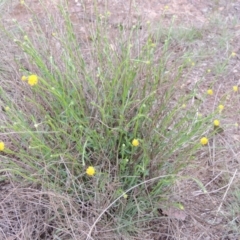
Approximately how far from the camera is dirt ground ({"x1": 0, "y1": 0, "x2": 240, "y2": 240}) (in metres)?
1.72

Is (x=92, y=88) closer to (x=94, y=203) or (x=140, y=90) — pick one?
(x=140, y=90)

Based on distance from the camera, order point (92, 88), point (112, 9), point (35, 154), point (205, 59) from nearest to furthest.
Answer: point (35, 154) < point (92, 88) < point (205, 59) < point (112, 9)

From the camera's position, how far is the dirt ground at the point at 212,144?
172 centimetres

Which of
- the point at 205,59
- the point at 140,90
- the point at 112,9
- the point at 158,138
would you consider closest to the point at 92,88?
the point at 140,90

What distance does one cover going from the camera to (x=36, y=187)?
1.73 m

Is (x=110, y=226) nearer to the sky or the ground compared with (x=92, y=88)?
nearer to the ground

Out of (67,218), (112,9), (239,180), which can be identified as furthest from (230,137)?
(112,9)

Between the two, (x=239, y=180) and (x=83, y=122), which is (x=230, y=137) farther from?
(x=83, y=122)

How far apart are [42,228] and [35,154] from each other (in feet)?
1.03

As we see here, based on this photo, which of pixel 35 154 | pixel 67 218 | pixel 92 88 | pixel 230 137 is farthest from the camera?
pixel 230 137

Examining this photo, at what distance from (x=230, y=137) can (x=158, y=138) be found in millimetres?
624

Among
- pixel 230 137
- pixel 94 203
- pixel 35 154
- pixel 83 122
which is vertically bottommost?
pixel 230 137

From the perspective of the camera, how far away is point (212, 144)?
2.01 meters

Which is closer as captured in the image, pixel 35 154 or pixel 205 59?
pixel 35 154
